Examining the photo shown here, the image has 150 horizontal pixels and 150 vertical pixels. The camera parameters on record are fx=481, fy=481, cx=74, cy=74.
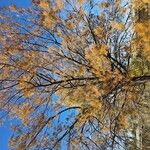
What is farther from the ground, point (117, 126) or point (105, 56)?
point (105, 56)

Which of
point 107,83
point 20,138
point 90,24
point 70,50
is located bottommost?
point 20,138

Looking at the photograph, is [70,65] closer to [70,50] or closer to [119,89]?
[70,50]

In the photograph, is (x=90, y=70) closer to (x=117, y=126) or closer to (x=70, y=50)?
(x=70, y=50)

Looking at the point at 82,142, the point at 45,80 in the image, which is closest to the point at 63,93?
the point at 45,80

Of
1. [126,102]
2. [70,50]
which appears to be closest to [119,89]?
[126,102]

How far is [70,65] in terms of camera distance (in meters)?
11.8

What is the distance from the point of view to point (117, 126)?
38.0 ft

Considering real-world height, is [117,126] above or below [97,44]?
below

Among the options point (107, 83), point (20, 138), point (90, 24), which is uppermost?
point (90, 24)

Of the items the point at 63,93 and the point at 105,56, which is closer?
the point at 105,56

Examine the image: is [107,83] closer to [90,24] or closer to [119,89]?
[119,89]

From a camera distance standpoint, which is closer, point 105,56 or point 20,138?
point 105,56

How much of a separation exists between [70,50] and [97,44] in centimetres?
66

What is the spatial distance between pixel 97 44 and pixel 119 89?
120cm
